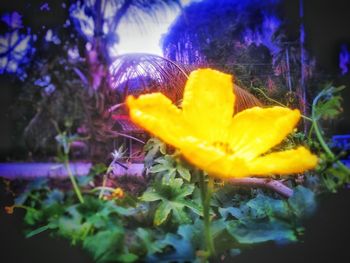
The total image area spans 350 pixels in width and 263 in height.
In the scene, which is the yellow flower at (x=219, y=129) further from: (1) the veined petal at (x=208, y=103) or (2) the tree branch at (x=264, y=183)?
(2) the tree branch at (x=264, y=183)

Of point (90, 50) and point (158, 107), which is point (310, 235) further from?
point (90, 50)

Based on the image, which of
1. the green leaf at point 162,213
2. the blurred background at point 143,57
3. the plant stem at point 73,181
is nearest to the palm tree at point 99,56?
the blurred background at point 143,57

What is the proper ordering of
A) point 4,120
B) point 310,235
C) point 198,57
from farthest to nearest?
point 198,57, point 4,120, point 310,235

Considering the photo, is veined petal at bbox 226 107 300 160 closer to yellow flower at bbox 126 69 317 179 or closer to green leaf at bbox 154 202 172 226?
yellow flower at bbox 126 69 317 179

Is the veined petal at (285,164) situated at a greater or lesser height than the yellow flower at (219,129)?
lesser

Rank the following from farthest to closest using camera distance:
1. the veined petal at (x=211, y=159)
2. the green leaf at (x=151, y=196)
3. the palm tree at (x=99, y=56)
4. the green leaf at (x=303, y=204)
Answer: the palm tree at (x=99, y=56)
the green leaf at (x=151, y=196)
the green leaf at (x=303, y=204)
the veined petal at (x=211, y=159)

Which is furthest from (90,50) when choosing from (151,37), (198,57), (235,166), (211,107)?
(235,166)

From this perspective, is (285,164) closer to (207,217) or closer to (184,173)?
(207,217)

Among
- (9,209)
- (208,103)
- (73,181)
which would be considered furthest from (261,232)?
(9,209)
